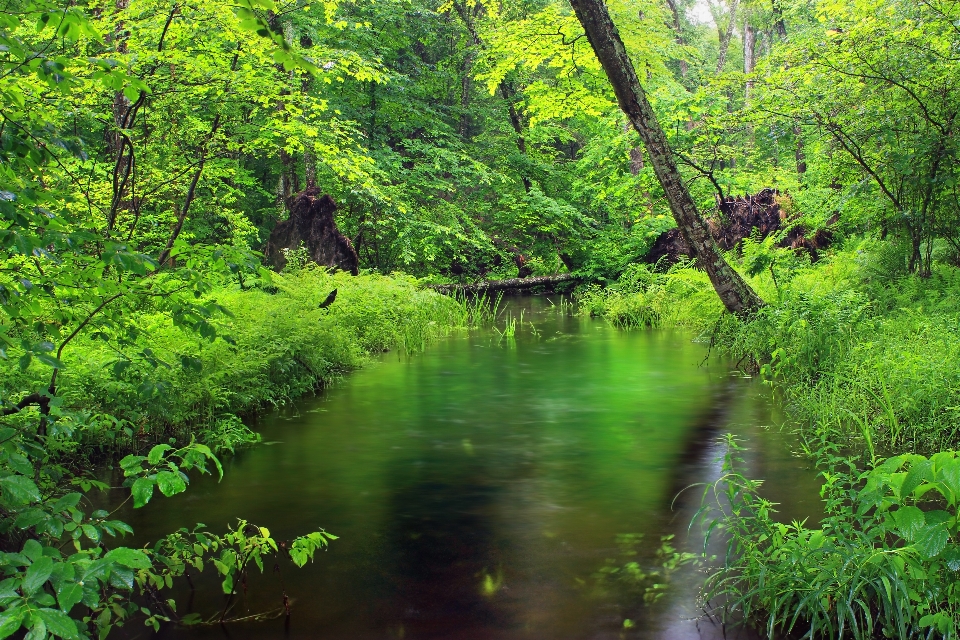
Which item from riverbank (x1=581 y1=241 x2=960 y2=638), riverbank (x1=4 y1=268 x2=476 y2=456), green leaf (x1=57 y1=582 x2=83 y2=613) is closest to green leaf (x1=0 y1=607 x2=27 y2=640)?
green leaf (x1=57 y1=582 x2=83 y2=613)

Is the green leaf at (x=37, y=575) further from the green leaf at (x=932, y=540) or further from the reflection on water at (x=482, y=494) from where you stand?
the green leaf at (x=932, y=540)

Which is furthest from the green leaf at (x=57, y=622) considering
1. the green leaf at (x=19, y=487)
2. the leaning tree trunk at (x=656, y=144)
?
the leaning tree trunk at (x=656, y=144)

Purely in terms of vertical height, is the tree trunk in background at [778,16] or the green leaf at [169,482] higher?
the tree trunk in background at [778,16]

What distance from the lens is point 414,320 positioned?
13.7 m

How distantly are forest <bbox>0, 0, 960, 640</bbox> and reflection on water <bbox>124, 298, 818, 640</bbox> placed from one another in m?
0.26

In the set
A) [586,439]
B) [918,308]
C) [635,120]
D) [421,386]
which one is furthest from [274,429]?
[918,308]

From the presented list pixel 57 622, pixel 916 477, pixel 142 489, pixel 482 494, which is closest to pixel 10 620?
pixel 57 622

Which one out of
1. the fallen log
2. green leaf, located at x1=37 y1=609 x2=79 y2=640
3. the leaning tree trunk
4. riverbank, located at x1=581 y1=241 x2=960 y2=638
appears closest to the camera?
green leaf, located at x1=37 y1=609 x2=79 y2=640

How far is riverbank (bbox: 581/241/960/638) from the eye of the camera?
3.18 m

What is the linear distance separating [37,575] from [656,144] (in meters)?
8.56

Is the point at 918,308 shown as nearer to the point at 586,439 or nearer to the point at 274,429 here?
the point at 586,439

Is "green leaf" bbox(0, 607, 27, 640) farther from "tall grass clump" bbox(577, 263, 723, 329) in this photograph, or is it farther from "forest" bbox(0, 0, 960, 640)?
"tall grass clump" bbox(577, 263, 723, 329)

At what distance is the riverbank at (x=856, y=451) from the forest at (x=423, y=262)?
31 millimetres

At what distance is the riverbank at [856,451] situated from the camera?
10.4 ft
